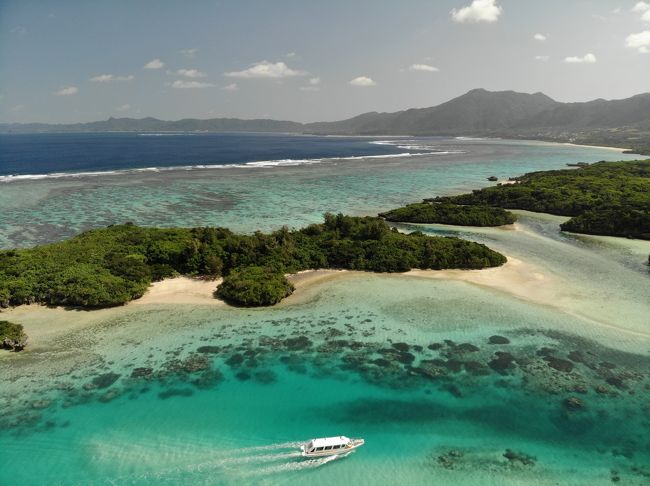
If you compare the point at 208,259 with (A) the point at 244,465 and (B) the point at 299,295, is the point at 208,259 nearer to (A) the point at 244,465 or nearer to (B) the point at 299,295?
(B) the point at 299,295

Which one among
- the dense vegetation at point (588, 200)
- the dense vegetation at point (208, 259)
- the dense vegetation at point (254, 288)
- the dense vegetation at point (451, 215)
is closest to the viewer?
the dense vegetation at point (208, 259)

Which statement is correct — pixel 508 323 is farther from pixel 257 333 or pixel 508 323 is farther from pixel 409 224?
pixel 409 224

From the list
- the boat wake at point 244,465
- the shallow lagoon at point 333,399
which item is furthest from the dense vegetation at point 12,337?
the boat wake at point 244,465

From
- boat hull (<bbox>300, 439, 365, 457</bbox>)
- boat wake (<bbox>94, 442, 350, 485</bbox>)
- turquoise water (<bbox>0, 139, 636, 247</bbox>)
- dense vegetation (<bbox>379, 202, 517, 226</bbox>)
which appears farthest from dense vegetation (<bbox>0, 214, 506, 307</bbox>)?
boat hull (<bbox>300, 439, 365, 457</bbox>)

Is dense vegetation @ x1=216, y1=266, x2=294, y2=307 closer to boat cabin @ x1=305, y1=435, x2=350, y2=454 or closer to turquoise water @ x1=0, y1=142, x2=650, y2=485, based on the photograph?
turquoise water @ x1=0, y1=142, x2=650, y2=485

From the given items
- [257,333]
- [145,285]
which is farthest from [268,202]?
[257,333]

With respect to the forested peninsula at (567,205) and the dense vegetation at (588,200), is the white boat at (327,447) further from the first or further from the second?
the dense vegetation at (588,200)

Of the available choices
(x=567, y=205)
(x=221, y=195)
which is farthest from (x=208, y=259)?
(x=567, y=205)

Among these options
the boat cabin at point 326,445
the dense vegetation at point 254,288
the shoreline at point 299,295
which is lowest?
the boat cabin at point 326,445
